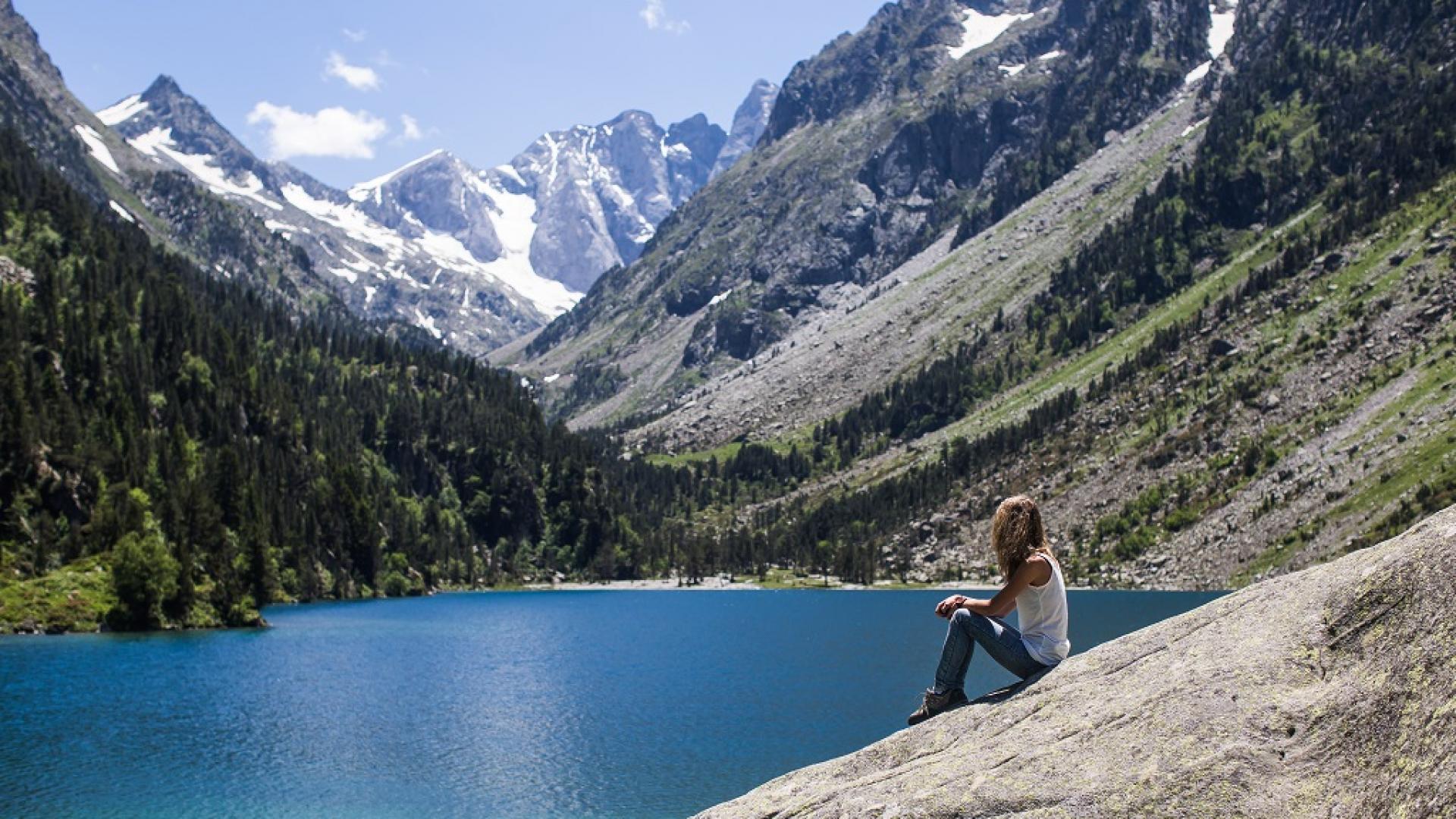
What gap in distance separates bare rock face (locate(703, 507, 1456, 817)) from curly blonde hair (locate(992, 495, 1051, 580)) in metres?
2.20

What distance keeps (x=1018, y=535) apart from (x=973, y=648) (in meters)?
1.79

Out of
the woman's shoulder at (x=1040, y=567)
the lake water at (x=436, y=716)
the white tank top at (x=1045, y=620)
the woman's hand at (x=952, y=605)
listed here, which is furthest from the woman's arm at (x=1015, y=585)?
the lake water at (x=436, y=716)

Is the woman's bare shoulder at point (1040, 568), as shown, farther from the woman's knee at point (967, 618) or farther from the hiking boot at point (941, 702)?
the hiking boot at point (941, 702)

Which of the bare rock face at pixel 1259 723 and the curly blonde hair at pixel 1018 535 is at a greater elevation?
the curly blonde hair at pixel 1018 535

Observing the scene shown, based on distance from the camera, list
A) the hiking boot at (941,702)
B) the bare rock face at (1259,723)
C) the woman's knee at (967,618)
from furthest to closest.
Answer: the hiking boot at (941,702) < the woman's knee at (967,618) < the bare rock face at (1259,723)

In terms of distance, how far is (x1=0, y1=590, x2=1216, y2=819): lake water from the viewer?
5441cm

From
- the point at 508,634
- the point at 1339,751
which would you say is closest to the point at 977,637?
the point at 1339,751

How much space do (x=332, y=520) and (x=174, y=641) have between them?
90165 mm

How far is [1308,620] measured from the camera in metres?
12.5

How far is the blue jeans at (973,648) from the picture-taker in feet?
54.3

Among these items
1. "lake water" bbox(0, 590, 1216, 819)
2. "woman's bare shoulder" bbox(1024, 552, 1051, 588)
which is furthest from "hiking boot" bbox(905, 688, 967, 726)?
"lake water" bbox(0, 590, 1216, 819)

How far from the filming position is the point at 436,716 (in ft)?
251

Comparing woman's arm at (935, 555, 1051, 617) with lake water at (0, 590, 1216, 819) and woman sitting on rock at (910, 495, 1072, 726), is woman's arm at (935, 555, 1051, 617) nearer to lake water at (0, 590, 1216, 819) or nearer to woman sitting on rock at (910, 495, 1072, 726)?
woman sitting on rock at (910, 495, 1072, 726)

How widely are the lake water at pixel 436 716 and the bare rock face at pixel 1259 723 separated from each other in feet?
138
